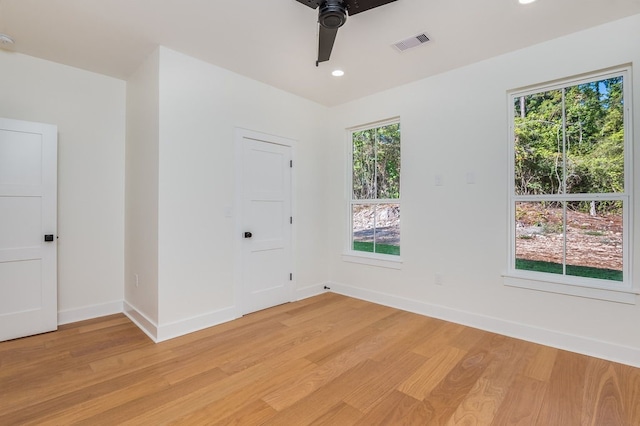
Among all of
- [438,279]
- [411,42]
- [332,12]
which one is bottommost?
[438,279]


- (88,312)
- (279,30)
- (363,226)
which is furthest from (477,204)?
(88,312)

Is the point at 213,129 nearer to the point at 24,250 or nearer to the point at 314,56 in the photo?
the point at 314,56

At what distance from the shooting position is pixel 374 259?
13.1 ft

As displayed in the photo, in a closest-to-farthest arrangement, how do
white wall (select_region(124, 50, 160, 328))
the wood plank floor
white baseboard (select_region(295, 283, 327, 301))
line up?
the wood plank floor < white wall (select_region(124, 50, 160, 328)) < white baseboard (select_region(295, 283, 327, 301))

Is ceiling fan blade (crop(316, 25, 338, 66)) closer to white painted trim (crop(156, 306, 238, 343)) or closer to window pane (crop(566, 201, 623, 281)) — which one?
window pane (crop(566, 201, 623, 281))

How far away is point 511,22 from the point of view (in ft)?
8.02

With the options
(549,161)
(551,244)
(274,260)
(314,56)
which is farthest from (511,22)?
(274,260)

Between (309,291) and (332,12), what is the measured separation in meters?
3.36

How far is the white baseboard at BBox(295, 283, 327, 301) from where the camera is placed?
411 cm

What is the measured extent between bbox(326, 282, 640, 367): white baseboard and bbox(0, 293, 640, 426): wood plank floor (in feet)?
0.29

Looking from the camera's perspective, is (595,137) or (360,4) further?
(595,137)

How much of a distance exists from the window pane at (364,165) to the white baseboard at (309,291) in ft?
4.60

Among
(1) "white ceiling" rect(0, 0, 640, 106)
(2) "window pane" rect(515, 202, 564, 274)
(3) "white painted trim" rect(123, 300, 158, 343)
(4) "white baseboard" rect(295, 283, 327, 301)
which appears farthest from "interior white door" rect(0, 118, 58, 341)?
(2) "window pane" rect(515, 202, 564, 274)

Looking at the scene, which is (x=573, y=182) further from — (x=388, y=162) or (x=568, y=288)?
(x=388, y=162)
